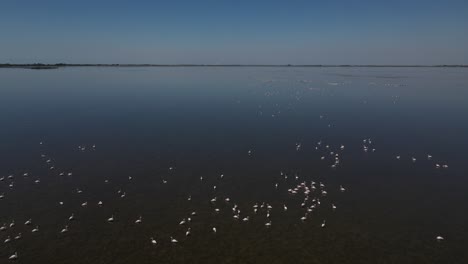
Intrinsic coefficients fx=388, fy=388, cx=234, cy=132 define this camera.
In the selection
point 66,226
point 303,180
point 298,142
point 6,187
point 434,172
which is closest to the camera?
point 66,226

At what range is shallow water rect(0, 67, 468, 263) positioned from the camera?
18047 mm

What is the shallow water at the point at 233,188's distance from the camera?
18.0 metres

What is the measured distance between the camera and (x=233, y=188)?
2531cm

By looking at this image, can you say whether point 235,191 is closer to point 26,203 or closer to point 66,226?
point 66,226

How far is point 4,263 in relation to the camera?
16422mm

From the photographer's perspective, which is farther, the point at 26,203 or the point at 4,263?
the point at 26,203

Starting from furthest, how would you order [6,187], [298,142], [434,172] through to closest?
[298,142], [434,172], [6,187]

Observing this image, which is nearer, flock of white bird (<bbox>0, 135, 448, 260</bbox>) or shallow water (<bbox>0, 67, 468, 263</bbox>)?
shallow water (<bbox>0, 67, 468, 263</bbox>)

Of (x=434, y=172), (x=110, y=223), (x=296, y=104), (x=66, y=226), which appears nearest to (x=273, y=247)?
(x=110, y=223)

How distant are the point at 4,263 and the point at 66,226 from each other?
3.47 meters

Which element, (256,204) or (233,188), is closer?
(256,204)

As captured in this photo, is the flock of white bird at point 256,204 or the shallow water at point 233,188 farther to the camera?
the flock of white bird at point 256,204

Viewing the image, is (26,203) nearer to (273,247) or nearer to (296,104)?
(273,247)

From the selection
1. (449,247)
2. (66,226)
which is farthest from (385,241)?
(66,226)
